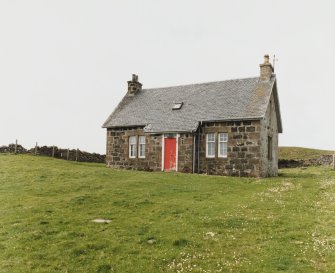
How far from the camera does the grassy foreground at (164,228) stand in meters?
13.0

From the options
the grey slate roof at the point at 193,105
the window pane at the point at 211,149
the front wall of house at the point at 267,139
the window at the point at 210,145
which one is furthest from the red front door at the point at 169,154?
the front wall of house at the point at 267,139

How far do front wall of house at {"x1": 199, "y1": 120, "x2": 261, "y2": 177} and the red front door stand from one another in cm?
300

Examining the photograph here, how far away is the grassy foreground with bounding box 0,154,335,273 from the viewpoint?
42.8 feet

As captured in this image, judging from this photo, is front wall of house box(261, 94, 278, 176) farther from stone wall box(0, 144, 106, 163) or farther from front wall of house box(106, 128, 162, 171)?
stone wall box(0, 144, 106, 163)

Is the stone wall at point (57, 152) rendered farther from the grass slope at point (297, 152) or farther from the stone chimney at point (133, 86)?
the grass slope at point (297, 152)

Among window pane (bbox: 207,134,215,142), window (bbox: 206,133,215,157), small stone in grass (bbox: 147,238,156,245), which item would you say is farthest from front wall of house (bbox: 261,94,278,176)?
small stone in grass (bbox: 147,238,156,245)

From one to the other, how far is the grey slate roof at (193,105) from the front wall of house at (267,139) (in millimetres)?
1809

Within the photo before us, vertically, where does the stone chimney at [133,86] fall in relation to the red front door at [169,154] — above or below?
above

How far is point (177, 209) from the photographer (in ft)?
65.2

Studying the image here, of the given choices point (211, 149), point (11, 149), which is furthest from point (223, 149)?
point (11, 149)

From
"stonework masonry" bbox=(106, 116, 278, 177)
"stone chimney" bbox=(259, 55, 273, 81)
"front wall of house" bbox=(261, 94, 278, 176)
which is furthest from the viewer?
"stone chimney" bbox=(259, 55, 273, 81)

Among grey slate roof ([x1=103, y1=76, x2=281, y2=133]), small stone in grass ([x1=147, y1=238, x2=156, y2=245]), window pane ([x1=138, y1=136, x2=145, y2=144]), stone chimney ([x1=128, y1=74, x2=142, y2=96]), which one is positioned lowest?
small stone in grass ([x1=147, y1=238, x2=156, y2=245])

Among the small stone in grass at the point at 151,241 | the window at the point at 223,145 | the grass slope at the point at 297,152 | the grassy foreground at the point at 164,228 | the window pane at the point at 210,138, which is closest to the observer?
the grassy foreground at the point at 164,228

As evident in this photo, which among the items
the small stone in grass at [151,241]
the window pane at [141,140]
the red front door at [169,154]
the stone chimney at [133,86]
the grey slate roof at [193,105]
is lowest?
the small stone in grass at [151,241]
